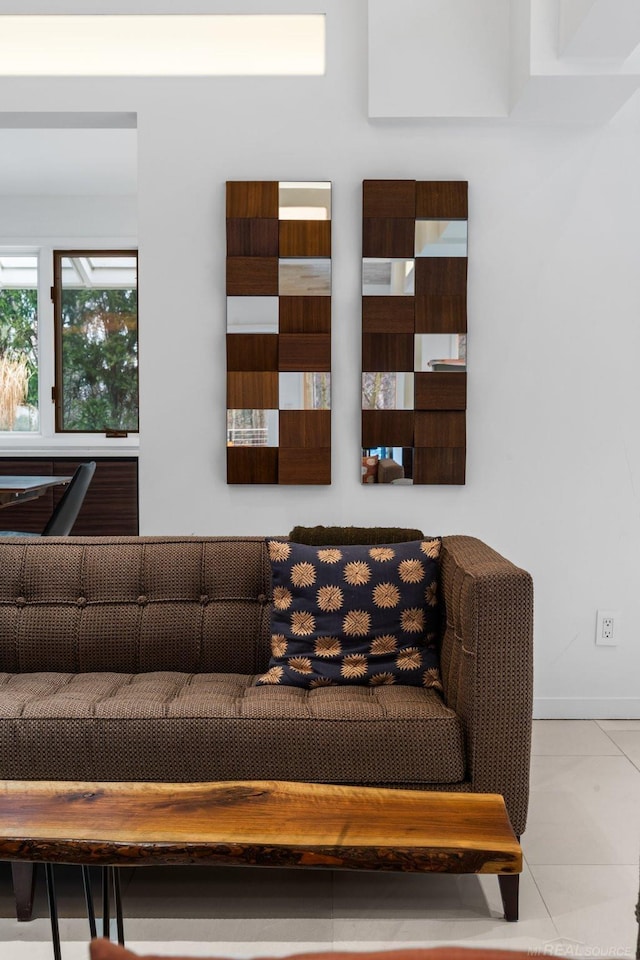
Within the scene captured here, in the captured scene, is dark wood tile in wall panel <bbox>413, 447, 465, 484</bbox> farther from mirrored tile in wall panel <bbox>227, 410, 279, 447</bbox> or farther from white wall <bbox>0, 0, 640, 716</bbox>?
mirrored tile in wall panel <bbox>227, 410, 279, 447</bbox>

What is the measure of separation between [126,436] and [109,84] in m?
3.34

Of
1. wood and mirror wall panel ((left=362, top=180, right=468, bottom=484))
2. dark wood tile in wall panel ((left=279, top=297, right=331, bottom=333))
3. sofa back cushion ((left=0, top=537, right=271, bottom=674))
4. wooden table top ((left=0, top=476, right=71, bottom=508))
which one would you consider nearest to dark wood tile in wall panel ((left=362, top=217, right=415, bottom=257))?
wood and mirror wall panel ((left=362, top=180, right=468, bottom=484))

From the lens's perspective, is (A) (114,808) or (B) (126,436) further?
(B) (126,436)

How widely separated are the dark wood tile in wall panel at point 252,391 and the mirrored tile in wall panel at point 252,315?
16 cm

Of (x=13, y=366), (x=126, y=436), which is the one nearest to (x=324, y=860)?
(x=126, y=436)

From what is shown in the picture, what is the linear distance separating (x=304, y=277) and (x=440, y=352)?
0.58 m

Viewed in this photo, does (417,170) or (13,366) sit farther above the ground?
(417,170)

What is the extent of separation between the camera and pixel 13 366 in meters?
6.55

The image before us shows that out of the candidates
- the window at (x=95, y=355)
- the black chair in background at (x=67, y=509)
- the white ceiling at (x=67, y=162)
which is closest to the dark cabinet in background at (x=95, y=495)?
the window at (x=95, y=355)

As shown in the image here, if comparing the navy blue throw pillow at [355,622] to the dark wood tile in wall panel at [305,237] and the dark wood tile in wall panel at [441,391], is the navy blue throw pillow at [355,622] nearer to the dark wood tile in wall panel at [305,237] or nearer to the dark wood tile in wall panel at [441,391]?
the dark wood tile in wall panel at [441,391]

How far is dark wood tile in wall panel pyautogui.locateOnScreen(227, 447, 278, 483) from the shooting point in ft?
11.4

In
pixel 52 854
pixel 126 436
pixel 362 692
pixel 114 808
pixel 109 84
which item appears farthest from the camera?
pixel 126 436

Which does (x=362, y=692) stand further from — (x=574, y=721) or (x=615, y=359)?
(x=615, y=359)

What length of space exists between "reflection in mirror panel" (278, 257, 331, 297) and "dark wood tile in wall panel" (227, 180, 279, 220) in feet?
0.63
